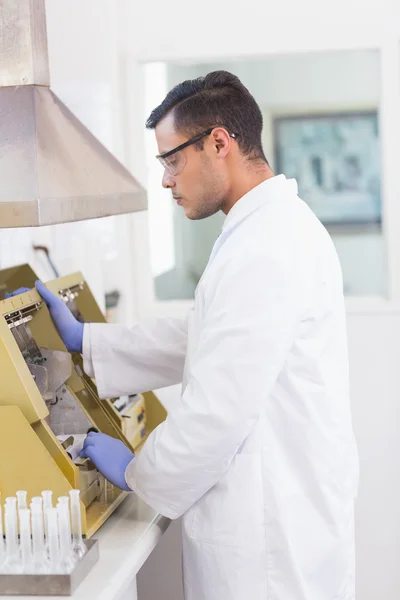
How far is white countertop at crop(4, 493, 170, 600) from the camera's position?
1.46m

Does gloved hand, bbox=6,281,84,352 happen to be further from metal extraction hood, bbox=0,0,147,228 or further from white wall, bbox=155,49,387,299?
white wall, bbox=155,49,387,299

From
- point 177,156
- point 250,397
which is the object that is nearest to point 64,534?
point 250,397

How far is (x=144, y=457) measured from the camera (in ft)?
5.53

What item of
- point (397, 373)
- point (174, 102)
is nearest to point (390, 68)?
point (397, 373)

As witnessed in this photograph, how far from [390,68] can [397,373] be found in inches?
40.3

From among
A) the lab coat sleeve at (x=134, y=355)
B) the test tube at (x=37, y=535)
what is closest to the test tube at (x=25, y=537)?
the test tube at (x=37, y=535)

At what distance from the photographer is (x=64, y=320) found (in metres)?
2.05

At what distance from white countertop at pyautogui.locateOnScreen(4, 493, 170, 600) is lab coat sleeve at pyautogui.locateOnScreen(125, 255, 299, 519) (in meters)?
0.16

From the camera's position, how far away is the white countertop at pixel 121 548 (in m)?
1.46

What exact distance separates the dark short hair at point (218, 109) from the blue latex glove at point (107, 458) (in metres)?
0.64

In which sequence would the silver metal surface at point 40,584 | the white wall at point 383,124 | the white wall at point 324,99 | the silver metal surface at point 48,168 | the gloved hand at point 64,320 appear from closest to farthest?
the silver metal surface at point 40,584
the silver metal surface at point 48,168
the gloved hand at point 64,320
the white wall at point 383,124
the white wall at point 324,99

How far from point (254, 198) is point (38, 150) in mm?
434

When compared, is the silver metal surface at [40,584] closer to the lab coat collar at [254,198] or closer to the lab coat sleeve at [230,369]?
the lab coat sleeve at [230,369]

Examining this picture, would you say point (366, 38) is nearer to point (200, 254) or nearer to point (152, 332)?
point (152, 332)
